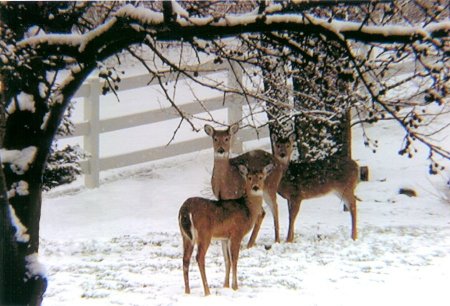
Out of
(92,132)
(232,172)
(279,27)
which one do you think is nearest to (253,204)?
(232,172)

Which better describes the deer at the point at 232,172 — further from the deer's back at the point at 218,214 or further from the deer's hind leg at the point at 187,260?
the deer's hind leg at the point at 187,260

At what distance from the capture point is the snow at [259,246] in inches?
287

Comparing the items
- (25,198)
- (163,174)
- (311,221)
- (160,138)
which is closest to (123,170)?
(163,174)

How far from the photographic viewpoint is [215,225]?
290 inches

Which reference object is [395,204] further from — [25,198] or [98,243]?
[25,198]

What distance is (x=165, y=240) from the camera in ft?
33.0

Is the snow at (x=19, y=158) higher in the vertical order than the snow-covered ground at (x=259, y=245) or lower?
higher

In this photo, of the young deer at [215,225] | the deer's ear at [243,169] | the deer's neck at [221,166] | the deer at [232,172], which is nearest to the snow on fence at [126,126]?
the deer at [232,172]

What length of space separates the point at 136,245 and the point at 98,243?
20.4 inches

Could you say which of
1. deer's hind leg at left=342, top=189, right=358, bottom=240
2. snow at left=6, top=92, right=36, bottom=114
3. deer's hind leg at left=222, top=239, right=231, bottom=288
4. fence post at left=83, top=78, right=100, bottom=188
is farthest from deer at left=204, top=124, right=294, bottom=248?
snow at left=6, top=92, right=36, bottom=114

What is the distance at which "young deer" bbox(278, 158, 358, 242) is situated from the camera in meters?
10.6

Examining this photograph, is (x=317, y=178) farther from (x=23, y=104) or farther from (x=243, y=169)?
(x=23, y=104)

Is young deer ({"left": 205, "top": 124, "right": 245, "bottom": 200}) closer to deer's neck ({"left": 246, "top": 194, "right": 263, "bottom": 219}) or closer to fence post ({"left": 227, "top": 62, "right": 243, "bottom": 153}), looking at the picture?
deer's neck ({"left": 246, "top": 194, "right": 263, "bottom": 219})

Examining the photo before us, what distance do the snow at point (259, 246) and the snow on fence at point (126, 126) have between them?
1.04ft
